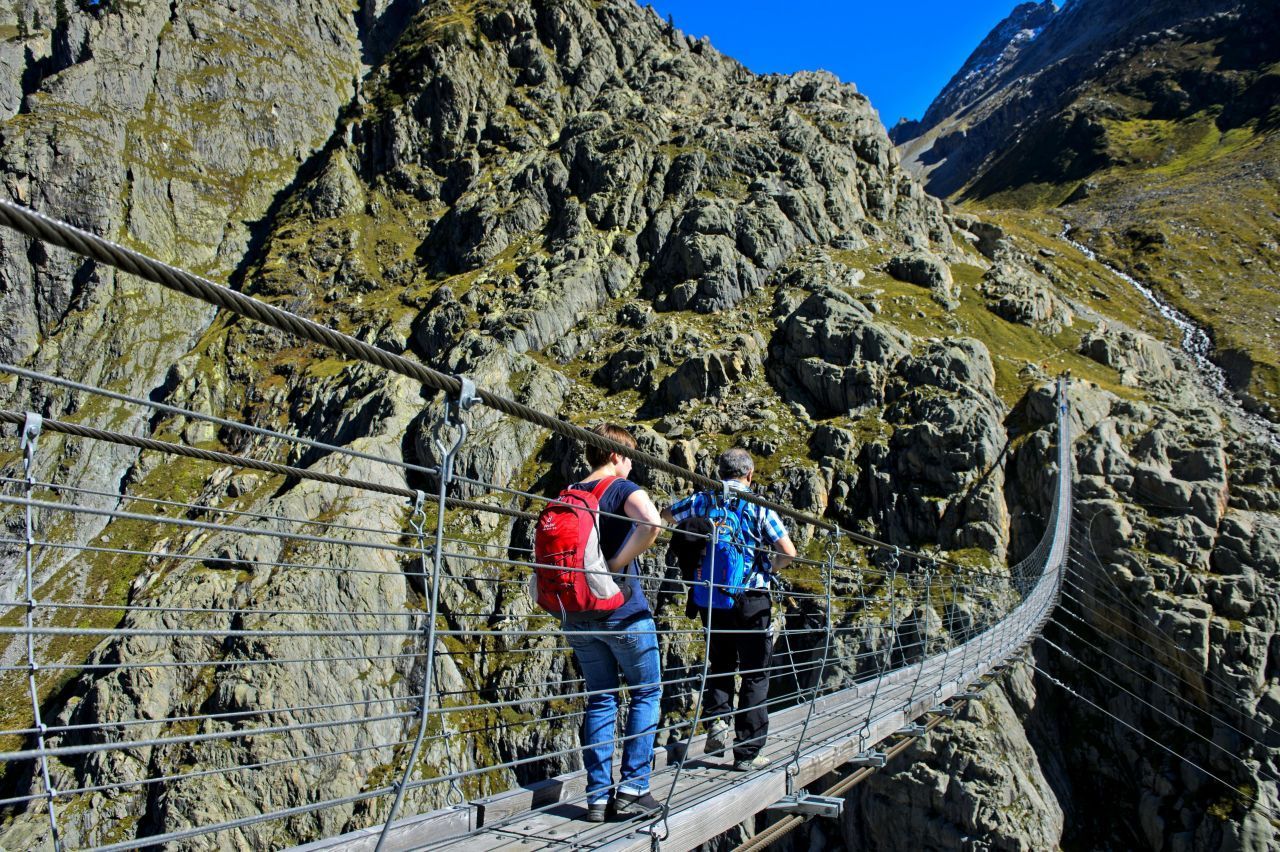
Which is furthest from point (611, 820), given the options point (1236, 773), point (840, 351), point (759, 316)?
point (759, 316)

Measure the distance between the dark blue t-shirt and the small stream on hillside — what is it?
3890 centimetres

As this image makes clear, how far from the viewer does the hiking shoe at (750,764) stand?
5371 mm

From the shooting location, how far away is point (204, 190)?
254ft

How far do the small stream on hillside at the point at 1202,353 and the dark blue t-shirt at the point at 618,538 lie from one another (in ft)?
128

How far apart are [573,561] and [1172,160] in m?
126

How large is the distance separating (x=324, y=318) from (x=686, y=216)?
107 feet

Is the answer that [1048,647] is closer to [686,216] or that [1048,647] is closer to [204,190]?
A: [686,216]

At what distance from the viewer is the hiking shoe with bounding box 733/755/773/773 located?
211 inches

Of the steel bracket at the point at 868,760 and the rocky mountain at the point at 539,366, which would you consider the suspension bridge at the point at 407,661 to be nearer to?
the steel bracket at the point at 868,760

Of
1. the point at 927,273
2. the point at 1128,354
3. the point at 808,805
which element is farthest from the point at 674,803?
the point at 927,273

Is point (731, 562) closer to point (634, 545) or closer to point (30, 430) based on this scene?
point (634, 545)

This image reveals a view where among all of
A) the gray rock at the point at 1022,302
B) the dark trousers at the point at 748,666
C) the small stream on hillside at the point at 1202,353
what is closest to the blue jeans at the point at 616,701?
the dark trousers at the point at 748,666

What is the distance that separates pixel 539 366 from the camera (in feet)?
153

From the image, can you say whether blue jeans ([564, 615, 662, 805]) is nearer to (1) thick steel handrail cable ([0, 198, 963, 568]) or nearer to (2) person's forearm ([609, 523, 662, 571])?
(2) person's forearm ([609, 523, 662, 571])
